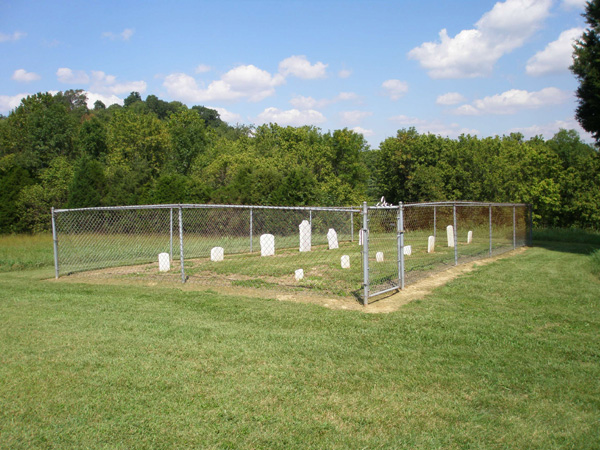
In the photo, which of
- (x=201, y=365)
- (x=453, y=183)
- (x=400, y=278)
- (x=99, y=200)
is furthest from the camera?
(x=453, y=183)

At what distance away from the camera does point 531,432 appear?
3156 millimetres

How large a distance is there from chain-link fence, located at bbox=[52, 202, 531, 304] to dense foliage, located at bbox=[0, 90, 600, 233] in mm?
4779

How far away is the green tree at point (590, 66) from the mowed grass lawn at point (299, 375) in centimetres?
1322

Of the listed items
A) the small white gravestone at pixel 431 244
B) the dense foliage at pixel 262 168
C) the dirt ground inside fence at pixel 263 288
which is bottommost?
the dirt ground inside fence at pixel 263 288

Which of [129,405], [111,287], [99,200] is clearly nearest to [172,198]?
[99,200]

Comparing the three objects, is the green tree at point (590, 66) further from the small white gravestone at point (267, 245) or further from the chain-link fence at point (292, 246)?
the small white gravestone at point (267, 245)

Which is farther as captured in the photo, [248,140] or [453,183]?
[248,140]

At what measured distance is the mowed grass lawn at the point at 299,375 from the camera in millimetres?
3145

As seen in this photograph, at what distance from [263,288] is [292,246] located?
25.5ft

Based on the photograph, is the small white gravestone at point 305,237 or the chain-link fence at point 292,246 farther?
the small white gravestone at point 305,237

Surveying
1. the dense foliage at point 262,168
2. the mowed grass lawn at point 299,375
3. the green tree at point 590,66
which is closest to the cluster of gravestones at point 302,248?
the mowed grass lawn at point 299,375

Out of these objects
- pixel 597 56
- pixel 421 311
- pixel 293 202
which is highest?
pixel 597 56

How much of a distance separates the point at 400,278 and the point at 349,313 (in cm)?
208

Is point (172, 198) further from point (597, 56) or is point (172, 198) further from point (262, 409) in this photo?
point (262, 409)
